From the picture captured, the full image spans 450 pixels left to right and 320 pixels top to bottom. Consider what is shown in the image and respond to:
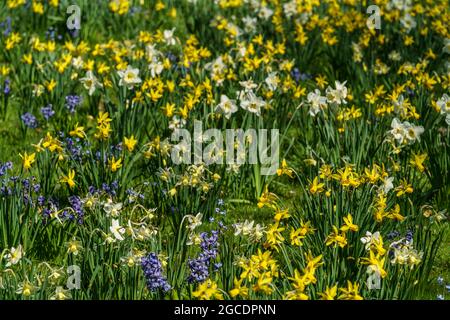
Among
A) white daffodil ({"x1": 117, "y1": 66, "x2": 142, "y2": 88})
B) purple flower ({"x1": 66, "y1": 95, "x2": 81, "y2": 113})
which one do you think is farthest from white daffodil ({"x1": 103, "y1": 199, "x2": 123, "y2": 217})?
purple flower ({"x1": 66, "y1": 95, "x2": 81, "y2": 113})

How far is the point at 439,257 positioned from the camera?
494cm

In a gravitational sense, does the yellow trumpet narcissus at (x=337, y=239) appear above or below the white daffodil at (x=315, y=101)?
below

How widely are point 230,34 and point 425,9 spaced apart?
271 centimetres

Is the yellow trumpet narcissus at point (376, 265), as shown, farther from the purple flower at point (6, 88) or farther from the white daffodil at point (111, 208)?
the purple flower at point (6, 88)

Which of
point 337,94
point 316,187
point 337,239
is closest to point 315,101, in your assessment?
point 337,94

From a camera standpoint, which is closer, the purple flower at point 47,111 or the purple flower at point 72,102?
the purple flower at point 47,111

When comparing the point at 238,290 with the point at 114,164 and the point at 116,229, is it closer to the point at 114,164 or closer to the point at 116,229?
the point at 116,229

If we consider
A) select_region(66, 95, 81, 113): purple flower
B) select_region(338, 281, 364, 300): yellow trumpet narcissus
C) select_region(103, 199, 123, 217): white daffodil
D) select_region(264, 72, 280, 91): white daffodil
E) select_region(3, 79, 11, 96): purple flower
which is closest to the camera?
select_region(338, 281, 364, 300): yellow trumpet narcissus

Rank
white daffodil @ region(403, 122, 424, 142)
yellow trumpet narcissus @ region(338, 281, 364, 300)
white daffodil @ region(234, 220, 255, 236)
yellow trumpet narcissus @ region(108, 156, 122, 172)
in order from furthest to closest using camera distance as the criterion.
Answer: white daffodil @ region(403, 122, 424, 142), yellow trumpet narcissus @ region(108, 156, 122, 172), white daffodil @ region(234, 220, 255, 236), yellow trumpet narcissus @ region(338, 281, 364, 300)

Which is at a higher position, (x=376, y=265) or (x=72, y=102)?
(x=72, y=102)

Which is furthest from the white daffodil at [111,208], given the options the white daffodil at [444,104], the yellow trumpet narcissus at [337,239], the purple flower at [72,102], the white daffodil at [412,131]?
the white daffodil at [444,104]

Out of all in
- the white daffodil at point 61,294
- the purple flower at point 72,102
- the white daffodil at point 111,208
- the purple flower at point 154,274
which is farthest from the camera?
the purple flower at point 72,102

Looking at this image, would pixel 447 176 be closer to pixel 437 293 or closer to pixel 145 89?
pixel 437 293

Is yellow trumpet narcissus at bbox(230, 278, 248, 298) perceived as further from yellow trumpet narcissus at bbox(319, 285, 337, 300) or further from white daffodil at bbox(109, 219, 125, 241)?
white daffodil at bbox(109, 219, 125, 241)
